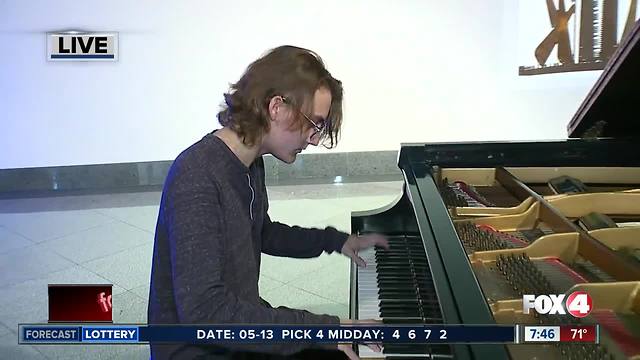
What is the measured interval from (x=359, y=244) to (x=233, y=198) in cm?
51

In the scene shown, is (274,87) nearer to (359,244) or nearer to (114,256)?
(359,244)

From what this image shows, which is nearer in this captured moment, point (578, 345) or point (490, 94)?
point (578, 345)

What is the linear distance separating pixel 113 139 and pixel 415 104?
2.94 m

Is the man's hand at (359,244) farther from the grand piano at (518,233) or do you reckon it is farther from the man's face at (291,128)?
the man's face at (291,128)

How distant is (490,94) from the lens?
220 inches

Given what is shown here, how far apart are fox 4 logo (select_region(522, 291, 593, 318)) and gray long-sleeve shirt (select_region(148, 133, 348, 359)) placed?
1.19 feet

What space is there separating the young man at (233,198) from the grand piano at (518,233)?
0.26 metres

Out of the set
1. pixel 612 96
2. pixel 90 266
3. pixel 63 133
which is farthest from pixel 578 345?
pixel 63 133

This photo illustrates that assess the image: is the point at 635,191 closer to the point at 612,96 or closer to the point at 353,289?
the point at 612,96

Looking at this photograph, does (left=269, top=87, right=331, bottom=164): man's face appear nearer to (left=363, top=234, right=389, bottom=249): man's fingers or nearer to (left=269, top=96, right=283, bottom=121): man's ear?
(left=269, top=96, right=283, bottom=121): man's ear

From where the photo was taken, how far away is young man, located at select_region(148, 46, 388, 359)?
39.0 inches

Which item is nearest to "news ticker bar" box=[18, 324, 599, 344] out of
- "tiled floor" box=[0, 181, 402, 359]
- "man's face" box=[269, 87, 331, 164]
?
"man's face" box=[269, 87, 331, 164]

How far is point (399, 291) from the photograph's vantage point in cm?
132

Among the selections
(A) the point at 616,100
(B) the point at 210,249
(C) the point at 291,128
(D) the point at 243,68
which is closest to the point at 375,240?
(C) the point at 291,128
